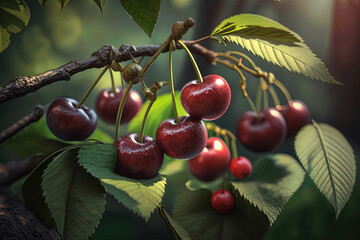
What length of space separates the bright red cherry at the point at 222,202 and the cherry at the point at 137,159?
12cm

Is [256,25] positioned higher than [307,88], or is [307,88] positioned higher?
[256,25]

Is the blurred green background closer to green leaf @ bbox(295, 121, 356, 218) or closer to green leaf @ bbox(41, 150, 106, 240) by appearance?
green leaf @ bbox(295, 121, 356, 218)

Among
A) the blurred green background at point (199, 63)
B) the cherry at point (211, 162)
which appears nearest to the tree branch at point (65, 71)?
the cherry at point (211, 162)

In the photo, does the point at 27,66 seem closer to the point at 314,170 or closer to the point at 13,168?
the point at 13,168

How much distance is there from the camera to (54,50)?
78 cm

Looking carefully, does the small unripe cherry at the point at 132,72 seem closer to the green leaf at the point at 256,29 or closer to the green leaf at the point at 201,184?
the green leaf at the point at 256,29

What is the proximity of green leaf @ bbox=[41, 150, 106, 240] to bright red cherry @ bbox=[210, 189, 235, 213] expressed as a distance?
0.51 feet

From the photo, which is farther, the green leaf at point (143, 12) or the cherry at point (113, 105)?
the cherry at point (113, 105)

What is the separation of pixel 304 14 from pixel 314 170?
630mm

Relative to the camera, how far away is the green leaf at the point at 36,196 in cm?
34

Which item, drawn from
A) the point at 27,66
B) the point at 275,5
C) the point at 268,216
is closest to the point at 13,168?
the point at 27,66

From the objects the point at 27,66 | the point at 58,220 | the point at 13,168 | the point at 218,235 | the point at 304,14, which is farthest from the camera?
the point at 304,14

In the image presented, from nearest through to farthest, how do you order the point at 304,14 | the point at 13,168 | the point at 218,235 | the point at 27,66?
the point at 218,235, the point at 13,168, the point at 27,66, the point at 304,14

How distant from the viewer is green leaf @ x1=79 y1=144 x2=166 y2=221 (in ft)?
0.84
